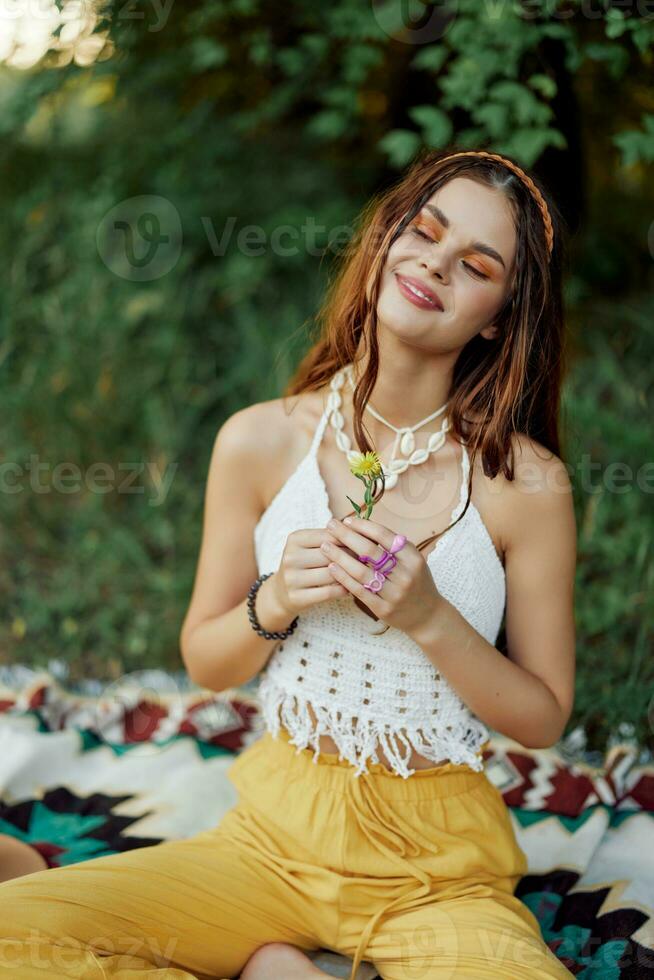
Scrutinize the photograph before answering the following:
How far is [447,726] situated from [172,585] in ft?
5.09

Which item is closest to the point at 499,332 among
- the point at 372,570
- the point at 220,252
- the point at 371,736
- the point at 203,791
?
the point at 372,570

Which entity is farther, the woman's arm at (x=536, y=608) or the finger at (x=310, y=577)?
the woman's arm at (x=536, y=608)

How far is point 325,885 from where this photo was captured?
1594 mm

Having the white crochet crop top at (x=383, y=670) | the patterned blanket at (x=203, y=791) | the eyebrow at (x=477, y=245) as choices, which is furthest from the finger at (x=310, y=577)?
the patterned blanket at (x=203, y=791)

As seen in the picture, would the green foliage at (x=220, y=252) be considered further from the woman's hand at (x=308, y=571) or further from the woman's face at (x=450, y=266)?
the woman's hand at (x=308, y=571)

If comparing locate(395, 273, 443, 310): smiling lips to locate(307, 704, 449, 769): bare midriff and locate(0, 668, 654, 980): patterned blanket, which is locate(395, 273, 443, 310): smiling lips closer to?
locate(307, 704, 449, 769): bare midriff

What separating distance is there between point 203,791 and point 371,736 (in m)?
0.80

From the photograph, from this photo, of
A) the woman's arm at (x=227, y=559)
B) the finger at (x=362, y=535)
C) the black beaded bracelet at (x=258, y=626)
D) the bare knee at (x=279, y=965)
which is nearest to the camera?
the finger at (x=362, y=535)

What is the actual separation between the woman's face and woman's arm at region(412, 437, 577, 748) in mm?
279

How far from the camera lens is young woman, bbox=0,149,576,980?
152 cm

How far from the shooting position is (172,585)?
3064 mm

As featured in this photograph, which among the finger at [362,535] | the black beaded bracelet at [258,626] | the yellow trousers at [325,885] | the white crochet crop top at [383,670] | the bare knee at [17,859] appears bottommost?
the bare knee at [17,859]

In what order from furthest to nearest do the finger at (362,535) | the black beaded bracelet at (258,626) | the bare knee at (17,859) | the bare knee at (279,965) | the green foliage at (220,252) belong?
the green foliage at (220,252), the bare knee at (17,859), the black beaded bracelet at (258,626), the bare knee at (279,965), the finger at (362,535)

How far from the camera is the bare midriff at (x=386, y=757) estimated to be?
1.66 metres
